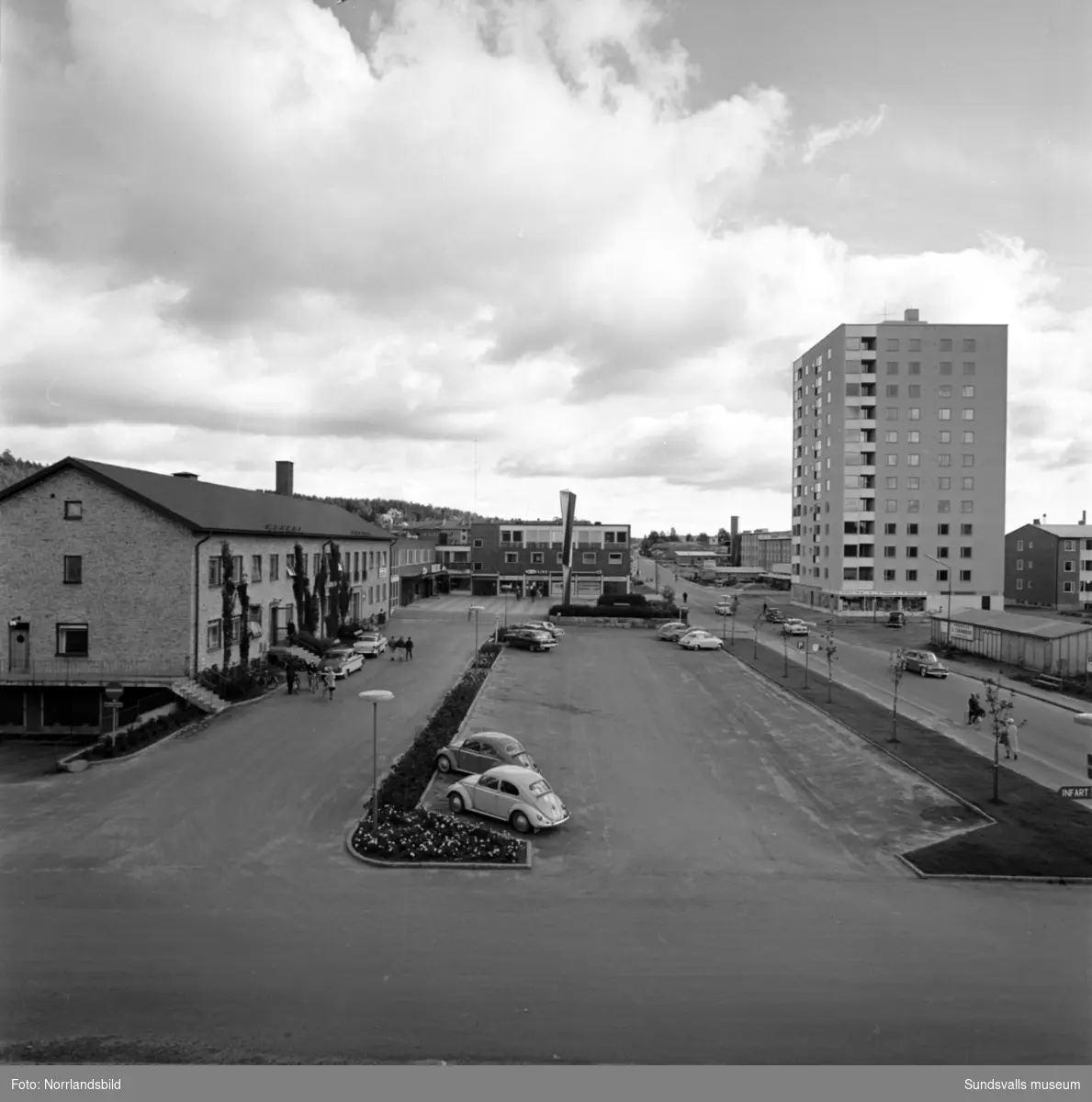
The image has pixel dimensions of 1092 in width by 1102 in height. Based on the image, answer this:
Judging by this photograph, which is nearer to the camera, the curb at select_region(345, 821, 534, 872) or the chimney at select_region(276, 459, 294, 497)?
the curb at select_region(345, 821, 534, 872)

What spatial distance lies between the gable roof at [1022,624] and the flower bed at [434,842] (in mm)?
34668

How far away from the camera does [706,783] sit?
62.7 ft

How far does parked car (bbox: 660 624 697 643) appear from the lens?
47.9 metres

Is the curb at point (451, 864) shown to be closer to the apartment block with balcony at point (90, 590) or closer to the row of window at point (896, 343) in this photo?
the apartment block with balcony at point (90, 590)

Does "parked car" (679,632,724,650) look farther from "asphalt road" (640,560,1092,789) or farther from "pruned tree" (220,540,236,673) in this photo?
"pruned tree" (220,540,236,673)

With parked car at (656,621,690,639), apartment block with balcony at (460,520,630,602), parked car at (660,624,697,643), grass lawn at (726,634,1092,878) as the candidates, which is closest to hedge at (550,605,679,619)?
parked car at (656,621,690,639)

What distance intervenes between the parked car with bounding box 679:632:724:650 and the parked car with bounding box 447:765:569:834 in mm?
29762

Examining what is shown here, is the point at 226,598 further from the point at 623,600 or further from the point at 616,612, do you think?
the point at 623,600

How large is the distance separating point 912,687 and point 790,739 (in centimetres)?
1297

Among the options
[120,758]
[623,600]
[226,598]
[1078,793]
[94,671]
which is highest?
[226,598]

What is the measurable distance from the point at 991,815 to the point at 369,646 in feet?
101

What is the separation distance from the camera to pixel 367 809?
53.9ft

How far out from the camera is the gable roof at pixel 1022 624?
3582 cm

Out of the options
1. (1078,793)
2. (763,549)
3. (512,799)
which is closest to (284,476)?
(512,799)
